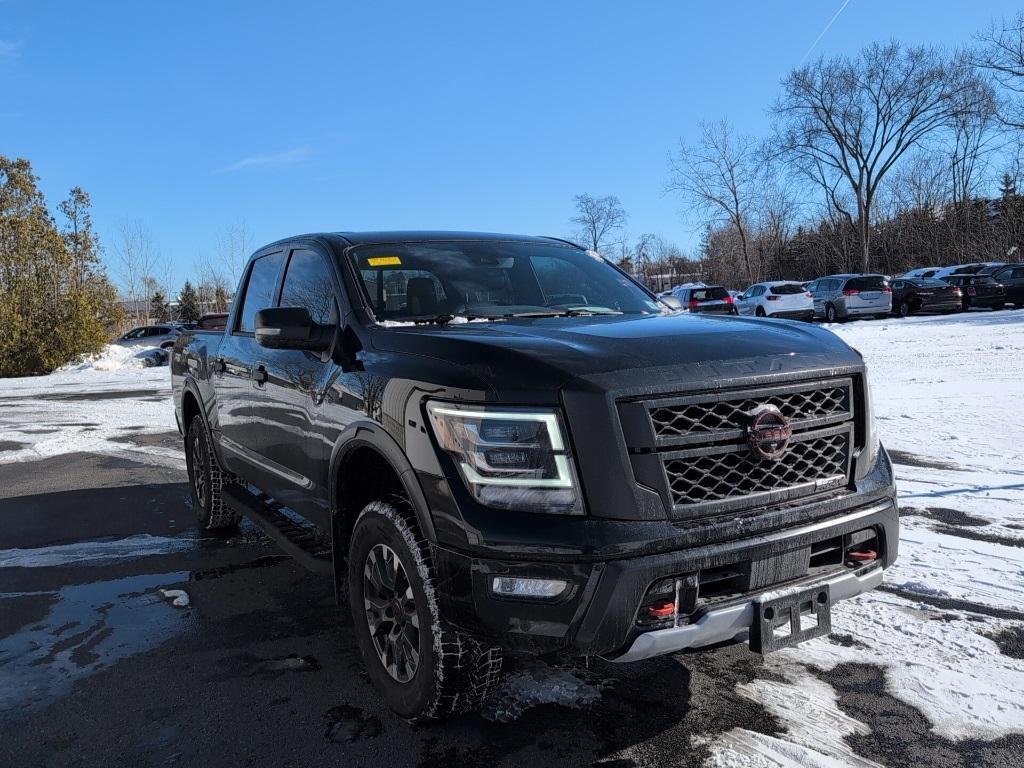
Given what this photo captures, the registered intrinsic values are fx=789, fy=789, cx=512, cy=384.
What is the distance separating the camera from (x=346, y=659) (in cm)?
358

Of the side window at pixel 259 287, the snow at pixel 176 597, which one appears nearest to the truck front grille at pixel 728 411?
the side window at pixel 259 287

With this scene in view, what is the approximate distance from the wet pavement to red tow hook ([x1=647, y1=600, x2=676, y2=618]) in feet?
1.96

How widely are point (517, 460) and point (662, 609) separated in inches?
25.4

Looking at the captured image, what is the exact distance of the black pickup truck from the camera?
2422mm

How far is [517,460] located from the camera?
2473 millimetres

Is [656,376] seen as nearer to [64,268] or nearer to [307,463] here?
[307,463]

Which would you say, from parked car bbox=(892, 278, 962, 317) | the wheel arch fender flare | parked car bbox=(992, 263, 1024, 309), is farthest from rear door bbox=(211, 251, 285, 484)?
parked car bbox=(992, 263, 1024, 309)

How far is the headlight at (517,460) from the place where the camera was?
2.44 metres

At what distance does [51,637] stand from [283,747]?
1.85 metres

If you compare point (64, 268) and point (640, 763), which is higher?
point (64, 268)

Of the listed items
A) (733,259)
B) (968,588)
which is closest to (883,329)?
(968,588)

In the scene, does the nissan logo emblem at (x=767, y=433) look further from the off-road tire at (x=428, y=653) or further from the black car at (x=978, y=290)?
the black car at (x=978, y=290)

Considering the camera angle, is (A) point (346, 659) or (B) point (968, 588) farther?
(B) point (968, 588)

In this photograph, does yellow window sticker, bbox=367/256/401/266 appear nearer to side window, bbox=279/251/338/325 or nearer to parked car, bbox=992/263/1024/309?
side window, bbox=279/251/338/325
